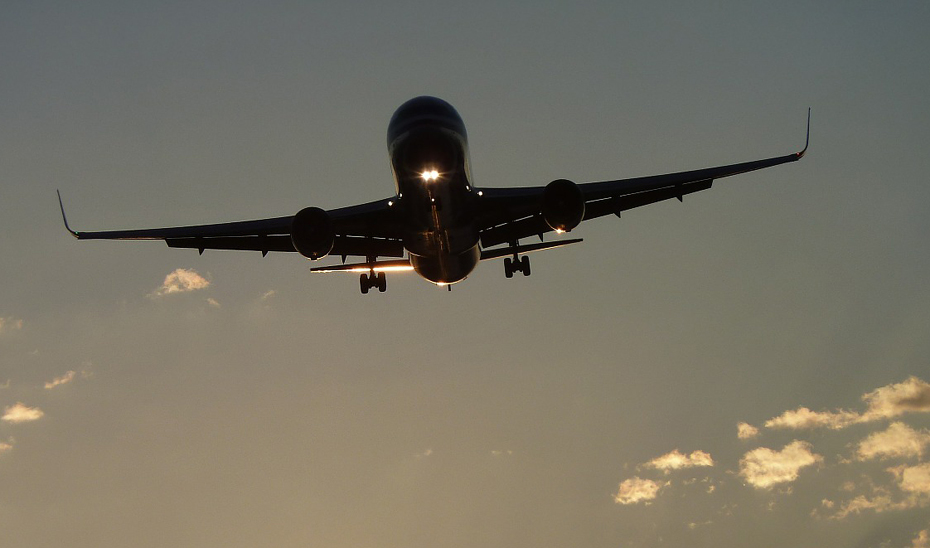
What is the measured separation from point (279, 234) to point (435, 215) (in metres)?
7.82

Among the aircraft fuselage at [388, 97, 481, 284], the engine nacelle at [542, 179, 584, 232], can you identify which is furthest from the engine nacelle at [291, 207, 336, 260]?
the engine nacelle at [542, 179, 584, 232]

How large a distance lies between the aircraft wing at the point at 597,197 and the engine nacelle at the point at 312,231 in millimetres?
5370

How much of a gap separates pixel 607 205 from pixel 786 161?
6663 millimetres

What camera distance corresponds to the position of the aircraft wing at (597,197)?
34250 mm

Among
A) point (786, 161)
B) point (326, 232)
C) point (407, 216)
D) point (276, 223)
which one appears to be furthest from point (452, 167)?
point (786, 161)

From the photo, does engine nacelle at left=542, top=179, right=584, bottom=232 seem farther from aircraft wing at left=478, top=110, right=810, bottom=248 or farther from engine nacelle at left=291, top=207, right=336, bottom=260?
engine nacelle at left=291, top=207, right=336, bottom=260

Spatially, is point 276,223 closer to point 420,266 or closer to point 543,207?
point 420,266

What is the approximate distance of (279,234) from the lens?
122 ft

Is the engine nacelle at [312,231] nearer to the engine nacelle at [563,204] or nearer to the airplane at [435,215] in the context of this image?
the airplane at [435,215]

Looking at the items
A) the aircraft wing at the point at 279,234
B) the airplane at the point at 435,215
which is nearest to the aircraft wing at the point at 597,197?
the airplane at the point at 435,215

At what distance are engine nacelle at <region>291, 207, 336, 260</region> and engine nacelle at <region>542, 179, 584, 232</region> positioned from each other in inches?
274

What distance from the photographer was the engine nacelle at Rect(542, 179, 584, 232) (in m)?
31.5

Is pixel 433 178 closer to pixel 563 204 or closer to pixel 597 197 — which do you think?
pixel 563 204

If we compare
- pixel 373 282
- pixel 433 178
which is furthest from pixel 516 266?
pixel 433 178
